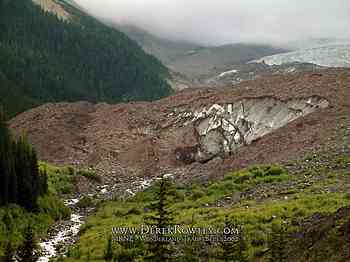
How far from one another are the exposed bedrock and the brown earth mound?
212 millimetres

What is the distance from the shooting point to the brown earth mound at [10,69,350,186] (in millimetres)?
48094

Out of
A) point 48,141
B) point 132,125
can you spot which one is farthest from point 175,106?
point 48,141

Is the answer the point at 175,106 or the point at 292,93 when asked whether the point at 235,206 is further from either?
the point at 175,106

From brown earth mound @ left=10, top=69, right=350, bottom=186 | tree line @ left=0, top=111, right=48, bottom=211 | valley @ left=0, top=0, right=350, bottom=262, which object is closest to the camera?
valley @ left=0, top=0, right=350, bottom=262

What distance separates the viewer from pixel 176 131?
63906mm

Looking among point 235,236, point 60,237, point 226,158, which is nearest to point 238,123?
point 226,158

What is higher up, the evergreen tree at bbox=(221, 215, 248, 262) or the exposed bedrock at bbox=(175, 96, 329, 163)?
the exposed bedrock at bbox=(175, 96, 329, 163)

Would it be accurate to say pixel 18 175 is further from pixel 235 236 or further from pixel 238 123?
pixel 238 123

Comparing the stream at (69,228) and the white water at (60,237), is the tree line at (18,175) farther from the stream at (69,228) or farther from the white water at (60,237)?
the white water at (60,237)

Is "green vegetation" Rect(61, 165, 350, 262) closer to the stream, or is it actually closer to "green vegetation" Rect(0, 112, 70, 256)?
the stream

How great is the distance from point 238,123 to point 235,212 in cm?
2997

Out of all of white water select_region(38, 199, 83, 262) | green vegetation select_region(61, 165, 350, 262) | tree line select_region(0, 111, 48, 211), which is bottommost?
white water select_region(38, 199, 83, 262)

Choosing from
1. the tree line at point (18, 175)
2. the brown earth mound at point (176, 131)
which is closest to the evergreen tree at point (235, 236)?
the tree line at point (18, 175)

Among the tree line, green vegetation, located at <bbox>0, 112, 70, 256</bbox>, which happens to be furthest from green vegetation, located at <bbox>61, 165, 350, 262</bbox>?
the tree line
